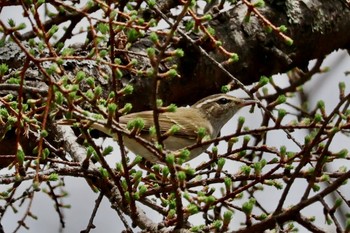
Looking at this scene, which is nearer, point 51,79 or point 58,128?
point 51,79

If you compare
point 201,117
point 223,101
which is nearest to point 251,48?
point 223,101

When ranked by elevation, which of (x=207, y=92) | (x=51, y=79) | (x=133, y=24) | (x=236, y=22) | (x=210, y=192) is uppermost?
(x=236, y=22)

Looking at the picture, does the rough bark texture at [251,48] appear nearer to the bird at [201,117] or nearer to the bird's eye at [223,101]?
the bird at [201,117]

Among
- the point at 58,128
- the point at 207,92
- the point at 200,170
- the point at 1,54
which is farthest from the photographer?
the point at 207,92

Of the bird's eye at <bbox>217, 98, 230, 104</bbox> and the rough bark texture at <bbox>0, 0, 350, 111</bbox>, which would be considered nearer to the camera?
the rough bark texture at <bbox>0, 0, 350, 111</bbox>

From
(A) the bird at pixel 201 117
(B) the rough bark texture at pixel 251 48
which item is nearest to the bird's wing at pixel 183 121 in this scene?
(A) the bird at pixel 201 117

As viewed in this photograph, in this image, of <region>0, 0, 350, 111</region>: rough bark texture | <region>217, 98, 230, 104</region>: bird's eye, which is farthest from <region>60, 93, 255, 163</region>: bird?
<region>0, 0, 350, 111</region>: rough bark texture

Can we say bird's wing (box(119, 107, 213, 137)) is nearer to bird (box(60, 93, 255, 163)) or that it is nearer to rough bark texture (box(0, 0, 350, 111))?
bird (box(60, 93, 255, 163))

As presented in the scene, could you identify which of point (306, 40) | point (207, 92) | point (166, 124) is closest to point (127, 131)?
point (166, 124)

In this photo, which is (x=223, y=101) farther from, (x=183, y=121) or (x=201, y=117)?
(x=183, y=121)

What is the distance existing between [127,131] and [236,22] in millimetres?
2652

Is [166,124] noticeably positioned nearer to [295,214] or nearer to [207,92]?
[207,92]

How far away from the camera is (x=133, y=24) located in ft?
10.7

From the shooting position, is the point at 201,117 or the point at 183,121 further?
the point at 201,117
